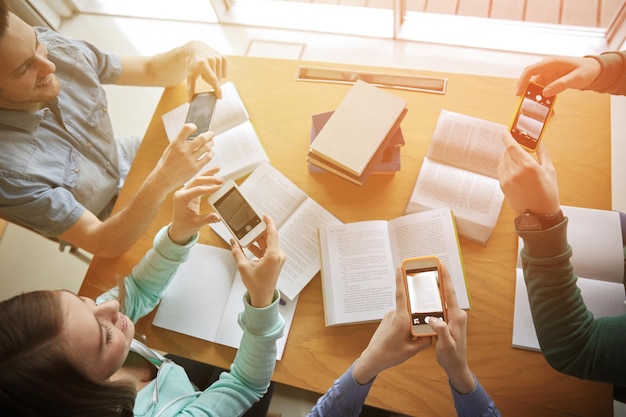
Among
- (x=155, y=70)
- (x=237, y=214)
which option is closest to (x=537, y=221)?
(x=237, y=214)

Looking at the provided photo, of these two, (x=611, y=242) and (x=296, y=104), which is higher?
(x=296, y=104)

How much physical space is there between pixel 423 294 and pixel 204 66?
90 cm

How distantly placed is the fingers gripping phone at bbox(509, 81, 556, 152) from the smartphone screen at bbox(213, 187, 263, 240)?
66 centimetres

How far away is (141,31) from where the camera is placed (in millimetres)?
2412

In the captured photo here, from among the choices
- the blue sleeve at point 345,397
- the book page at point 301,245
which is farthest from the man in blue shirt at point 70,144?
the blue sleeve at point 345,397

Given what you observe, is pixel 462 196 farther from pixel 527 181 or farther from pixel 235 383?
pixel 235 383

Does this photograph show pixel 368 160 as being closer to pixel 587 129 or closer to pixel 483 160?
pixel 483 160

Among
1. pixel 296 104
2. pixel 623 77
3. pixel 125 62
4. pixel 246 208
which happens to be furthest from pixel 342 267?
pixel 125 62

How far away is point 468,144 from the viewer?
1.14 m

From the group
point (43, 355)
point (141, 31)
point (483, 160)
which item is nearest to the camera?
point (43, 355)

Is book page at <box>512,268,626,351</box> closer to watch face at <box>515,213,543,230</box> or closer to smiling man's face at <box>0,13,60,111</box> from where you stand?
watch face at <box>515,213,543,230</box>

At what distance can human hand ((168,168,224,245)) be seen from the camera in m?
1.03

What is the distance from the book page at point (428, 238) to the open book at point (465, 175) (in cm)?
4

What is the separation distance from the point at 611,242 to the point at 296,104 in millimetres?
922
